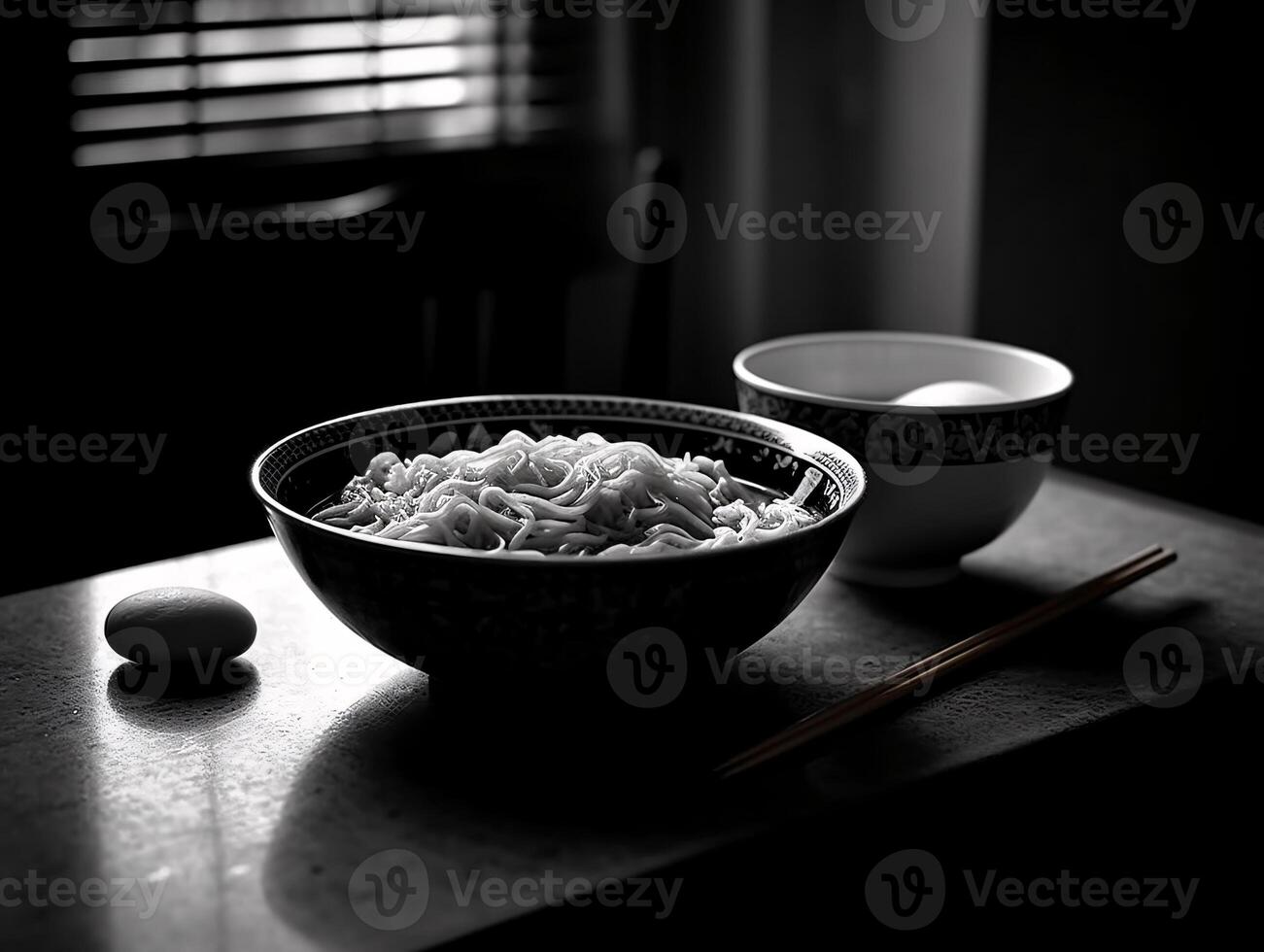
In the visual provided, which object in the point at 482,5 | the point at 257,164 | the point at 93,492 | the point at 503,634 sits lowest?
the point at 93,492

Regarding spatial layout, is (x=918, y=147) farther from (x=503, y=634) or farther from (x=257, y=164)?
(x=503, y=634)

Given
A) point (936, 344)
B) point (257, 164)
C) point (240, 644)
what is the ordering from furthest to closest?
point (257, 164)
point (936, 344)
point (240, 644)

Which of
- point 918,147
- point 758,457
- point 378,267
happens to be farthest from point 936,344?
point 918,147

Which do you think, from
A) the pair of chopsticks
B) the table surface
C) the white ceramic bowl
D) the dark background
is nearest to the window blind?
the dark background

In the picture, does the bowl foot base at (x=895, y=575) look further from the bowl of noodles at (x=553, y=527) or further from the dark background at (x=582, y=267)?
the dark background at (x=582, y=267)

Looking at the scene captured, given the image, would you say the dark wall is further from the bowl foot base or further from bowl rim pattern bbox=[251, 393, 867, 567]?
bowl rim pattern bbox=[251, 393, 867, 567]

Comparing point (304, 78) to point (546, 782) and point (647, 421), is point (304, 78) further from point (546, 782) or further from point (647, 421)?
point (546, 782)

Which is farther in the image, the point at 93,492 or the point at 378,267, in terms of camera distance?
the point at 93,492
